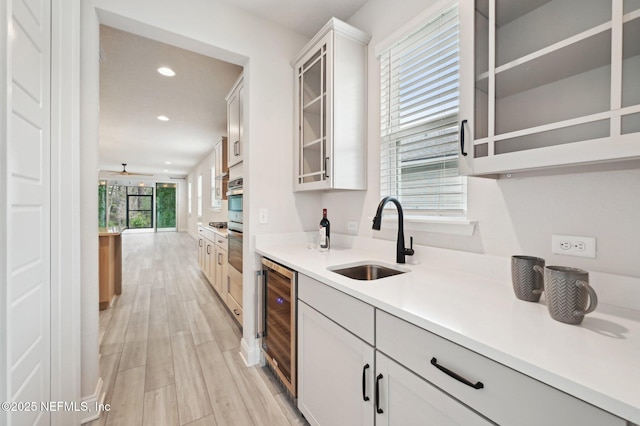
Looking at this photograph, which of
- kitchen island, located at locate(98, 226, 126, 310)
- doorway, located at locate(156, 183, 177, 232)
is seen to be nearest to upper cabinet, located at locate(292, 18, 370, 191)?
kitchen island, located at locate(98, 226, 126, 310)

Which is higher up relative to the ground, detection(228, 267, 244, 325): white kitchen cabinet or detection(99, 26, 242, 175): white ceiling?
detection(99, 26, 242, 175): white ceiling

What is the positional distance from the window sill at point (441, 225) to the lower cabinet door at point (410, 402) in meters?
0.78

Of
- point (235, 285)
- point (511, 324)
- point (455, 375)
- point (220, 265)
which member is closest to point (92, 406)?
point (235, 285)

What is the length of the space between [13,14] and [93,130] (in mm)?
732

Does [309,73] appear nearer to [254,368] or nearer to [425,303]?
[425,303]

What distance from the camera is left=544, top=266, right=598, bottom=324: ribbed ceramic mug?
73 centimetres

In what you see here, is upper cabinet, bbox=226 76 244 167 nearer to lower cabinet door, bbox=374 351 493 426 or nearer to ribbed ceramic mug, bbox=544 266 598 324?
lower cabinet door, bbox=374 351 493 426

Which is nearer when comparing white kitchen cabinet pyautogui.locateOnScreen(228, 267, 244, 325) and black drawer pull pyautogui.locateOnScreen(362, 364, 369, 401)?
black drawer pull pyautogui.locateOnScreen(362, 364, 369, 401)

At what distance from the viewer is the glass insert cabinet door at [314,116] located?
6.15 feet

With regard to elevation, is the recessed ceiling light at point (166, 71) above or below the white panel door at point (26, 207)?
above

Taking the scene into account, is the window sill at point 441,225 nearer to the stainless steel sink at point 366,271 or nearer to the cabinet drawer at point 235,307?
the stainless steel sink at point 366,271

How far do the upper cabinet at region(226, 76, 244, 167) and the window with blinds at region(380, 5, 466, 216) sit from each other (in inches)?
53.1

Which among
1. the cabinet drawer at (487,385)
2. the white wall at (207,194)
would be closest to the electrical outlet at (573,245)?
the cabinet drawer at (487,385)

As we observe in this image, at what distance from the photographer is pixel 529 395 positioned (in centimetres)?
59
